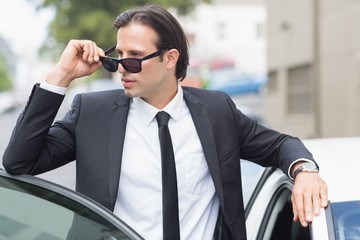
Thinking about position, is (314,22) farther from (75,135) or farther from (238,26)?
(238,26)

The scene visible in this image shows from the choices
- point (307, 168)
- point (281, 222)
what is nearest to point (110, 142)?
point (307, 168)

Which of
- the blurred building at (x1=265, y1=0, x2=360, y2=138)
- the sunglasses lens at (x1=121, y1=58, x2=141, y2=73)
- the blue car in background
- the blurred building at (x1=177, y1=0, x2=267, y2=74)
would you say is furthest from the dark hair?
the blurred building at (x1=177, y1=0, x2=267, y2=74)

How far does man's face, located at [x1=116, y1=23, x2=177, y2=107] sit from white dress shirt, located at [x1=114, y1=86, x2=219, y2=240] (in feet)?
0.31

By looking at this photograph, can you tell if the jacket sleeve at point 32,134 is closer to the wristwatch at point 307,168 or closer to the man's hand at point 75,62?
the man's hand at point 75,62

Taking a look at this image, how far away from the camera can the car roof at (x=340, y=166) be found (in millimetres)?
2199

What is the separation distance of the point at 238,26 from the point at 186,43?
169 ft

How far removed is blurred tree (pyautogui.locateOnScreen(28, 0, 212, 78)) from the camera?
19172 mm

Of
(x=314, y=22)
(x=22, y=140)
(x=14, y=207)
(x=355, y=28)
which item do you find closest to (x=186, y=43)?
(x=22, y=140)

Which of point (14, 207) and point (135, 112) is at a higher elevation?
point (135, 112)

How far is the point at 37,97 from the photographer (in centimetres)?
218

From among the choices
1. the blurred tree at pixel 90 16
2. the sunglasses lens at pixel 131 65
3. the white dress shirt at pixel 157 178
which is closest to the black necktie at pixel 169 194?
the white dress shirt at pixel 157 178

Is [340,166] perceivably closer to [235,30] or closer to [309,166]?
[309,166]

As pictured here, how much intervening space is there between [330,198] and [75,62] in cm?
95

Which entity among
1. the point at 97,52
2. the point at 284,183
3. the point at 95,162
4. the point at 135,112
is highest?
the point at 97,52
